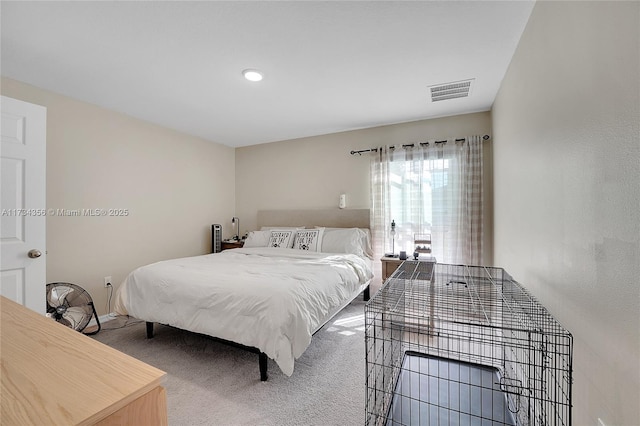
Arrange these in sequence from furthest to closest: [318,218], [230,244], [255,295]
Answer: [230,244] → [318,218] → [255,295]

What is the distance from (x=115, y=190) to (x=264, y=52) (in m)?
2.53

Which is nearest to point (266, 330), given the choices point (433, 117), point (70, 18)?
point (70, 18)

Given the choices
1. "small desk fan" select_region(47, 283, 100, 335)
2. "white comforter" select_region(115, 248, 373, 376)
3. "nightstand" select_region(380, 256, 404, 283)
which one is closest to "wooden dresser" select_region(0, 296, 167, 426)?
"white comforter" select_region(115, 248, 373, 376)

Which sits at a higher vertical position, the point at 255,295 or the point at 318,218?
the point at 318,218

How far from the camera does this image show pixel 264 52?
2131 millimetres

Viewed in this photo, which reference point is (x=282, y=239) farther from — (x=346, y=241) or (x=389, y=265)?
(x=389, y=265)

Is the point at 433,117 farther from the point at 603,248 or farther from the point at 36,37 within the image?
the point at 36,37

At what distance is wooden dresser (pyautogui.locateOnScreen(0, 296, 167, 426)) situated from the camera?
1.60 ft

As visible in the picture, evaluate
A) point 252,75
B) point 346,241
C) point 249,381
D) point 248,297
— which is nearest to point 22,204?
point 248,297

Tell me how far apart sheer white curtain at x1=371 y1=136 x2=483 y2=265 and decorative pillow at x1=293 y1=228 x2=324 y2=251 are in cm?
78

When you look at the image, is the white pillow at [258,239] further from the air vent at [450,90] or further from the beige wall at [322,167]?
the air vent at [450,90]

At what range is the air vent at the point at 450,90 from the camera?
2664mm

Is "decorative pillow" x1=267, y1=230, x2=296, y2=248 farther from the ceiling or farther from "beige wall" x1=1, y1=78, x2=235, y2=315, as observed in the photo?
the ceiling

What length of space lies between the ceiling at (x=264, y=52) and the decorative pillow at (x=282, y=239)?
5.43 feet
